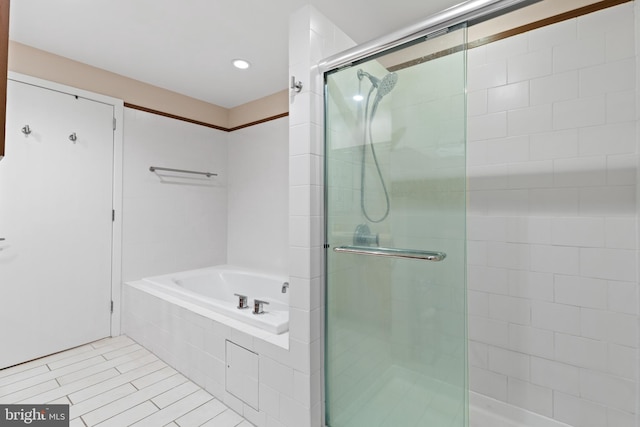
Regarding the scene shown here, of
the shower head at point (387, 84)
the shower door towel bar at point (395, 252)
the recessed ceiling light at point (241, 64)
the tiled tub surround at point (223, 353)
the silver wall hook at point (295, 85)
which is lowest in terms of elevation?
the tiled tub surround at point (223, 353)

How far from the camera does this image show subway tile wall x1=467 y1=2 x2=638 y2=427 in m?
1.48

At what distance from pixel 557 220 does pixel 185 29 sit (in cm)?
253

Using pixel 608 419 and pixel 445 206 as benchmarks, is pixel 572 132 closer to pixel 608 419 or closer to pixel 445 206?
pixel 445 206

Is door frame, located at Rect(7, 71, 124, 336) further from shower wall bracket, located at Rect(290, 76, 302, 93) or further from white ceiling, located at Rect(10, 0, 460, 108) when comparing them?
shower wall bracket, located at Rect(290, 76, 302, 93)

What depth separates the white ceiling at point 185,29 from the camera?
1848 millimetres

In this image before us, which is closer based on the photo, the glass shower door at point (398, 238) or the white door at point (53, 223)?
the glass shower door at point (398, 238)

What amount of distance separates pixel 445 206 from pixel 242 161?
2.70 metres

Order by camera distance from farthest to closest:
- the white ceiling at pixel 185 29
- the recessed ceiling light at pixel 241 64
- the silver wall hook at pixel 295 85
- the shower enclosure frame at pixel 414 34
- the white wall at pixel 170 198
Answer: the white wall at pixel 170 198, the recessed ceiling light at pixel 241 64, the white ceiling at pixel 185 29, the silver wall hook at pixel 295 85, the shower enclosure frame at pixel 414 34

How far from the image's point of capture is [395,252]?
4.66ft

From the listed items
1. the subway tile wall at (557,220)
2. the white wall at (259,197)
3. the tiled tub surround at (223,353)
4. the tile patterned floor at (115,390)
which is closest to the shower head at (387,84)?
the subway tile wall at (557,220)

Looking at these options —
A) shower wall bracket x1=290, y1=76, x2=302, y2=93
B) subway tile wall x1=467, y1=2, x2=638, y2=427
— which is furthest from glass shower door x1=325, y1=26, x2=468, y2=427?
subway tile wall x1=467, y1=2, x2=638, y2=427

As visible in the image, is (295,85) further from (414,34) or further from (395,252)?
(395,252)
